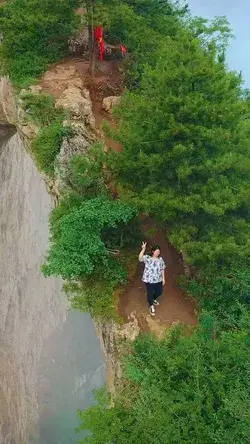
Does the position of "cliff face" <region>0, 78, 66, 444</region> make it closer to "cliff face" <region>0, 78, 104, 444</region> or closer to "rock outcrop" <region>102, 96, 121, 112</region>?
"cliff face" <region>0, 78, 104, 444</region>

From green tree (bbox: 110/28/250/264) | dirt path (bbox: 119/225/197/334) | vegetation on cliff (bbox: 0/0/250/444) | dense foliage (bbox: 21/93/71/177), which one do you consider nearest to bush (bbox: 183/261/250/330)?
vegetation on cliff (bbox: 0/0/250/444)

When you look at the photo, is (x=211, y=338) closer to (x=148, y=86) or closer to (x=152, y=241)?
(x=152, y=241)

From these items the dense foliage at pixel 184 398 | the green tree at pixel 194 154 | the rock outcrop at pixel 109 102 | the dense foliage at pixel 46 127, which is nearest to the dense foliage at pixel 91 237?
the green tree at pixel 194 154

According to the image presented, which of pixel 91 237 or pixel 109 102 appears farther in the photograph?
pixel 109 102

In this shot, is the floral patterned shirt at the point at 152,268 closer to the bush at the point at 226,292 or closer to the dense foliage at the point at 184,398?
the bush at the point at 226,292

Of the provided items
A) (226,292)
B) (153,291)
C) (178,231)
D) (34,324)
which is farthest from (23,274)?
(226,292)

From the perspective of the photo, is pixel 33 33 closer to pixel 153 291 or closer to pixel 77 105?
pixel 77 105

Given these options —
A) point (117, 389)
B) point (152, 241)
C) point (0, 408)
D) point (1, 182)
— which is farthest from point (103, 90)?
point (0, 408)
